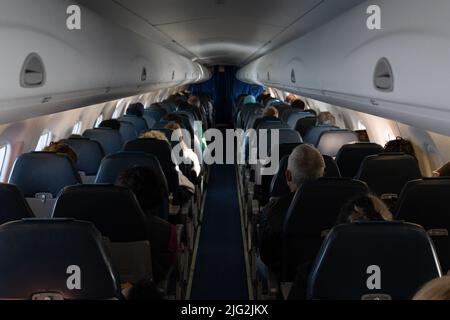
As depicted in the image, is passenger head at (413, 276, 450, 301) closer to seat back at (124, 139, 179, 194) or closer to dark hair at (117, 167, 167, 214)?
dark hair at (117, 167, 167, 214)

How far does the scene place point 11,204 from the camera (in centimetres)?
388

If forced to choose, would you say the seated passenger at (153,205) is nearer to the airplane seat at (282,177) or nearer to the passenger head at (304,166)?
the passenger head at (304,166)

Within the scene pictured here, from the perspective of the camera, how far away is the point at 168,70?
1234 centimetres

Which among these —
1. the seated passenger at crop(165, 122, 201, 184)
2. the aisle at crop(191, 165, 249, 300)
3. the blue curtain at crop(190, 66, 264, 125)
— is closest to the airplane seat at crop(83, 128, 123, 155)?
the seated passenger at crop(165, 122, 201, 184)

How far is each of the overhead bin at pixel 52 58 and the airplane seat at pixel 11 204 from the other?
1.55 ft

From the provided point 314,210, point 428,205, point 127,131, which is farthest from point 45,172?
point 127,131

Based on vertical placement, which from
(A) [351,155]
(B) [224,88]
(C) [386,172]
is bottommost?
(C) [386,172]

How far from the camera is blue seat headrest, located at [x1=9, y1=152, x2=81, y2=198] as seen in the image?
201 inches

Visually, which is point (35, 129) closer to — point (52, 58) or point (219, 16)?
point (219, 16)

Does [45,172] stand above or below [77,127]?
below

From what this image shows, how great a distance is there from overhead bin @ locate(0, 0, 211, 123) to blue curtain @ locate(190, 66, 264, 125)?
22014 millimetres

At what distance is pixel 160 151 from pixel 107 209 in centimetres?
297
